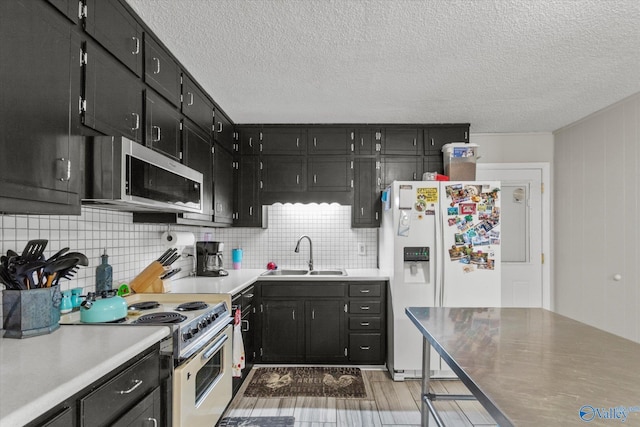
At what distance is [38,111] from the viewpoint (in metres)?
1.28

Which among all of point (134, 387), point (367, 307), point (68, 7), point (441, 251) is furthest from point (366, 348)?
point (68, 7)

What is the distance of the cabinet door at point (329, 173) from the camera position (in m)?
3.93

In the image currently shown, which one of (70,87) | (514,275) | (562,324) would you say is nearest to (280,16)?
(70,87)

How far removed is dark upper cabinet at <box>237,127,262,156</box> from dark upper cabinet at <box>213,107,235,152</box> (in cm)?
10

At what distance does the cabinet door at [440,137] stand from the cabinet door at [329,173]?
82cm

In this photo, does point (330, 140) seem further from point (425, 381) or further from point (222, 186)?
point (425, 381)

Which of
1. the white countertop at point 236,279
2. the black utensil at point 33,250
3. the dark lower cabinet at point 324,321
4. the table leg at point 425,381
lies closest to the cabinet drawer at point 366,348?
the dark lower cabinet at point 324,321

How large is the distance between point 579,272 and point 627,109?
5.21 feet

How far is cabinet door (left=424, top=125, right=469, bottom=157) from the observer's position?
3.88 m

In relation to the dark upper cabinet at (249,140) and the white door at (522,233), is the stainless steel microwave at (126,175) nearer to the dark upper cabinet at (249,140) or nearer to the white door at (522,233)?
the dark upper cabinet at (249,140)

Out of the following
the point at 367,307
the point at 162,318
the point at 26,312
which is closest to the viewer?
the point at 26,312

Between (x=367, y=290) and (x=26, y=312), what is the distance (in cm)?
269

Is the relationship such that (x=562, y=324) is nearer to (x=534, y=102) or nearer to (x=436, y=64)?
(x=436, y=64)

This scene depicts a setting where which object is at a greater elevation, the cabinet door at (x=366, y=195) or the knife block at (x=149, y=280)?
the cabinet door at (x=366, y=195)
